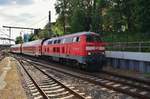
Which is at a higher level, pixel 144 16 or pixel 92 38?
pixel 144 16

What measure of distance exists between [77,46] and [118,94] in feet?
42.6

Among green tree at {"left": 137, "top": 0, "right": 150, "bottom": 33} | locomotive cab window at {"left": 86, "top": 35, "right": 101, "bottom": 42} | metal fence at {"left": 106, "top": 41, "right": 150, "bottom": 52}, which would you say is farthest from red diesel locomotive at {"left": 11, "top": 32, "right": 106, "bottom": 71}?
green tree at {"left": 137, "top": 0, "right": 150, "bottom": 33}

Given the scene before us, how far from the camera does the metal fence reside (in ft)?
88.8

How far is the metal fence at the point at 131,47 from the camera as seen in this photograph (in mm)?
27078

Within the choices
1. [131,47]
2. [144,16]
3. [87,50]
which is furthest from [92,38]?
[144,16]

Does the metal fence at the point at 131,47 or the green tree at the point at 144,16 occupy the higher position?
the green tree at the point at 144,16

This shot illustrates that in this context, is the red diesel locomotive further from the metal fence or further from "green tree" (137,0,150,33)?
"green tree" (137,0,150,33)

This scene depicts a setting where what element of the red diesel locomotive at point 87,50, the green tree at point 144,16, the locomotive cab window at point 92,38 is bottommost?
the red diesel locomotive at point 87,50

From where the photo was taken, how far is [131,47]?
29.0 metres

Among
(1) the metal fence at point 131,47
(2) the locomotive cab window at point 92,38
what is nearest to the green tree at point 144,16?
(1) the metal fence at point 131,47

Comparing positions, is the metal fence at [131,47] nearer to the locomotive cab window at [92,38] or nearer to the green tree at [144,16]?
the locomotive cab window at [92,38]

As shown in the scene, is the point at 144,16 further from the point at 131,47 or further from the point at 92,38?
the point at 92,38

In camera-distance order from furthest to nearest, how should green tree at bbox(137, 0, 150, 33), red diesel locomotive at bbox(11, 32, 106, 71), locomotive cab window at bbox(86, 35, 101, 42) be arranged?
green tree at bbox(137, 0, 150, 33) < locomotive cab window at bbox(86, 35, 101, 42) < red diesel locomotive at bbox(11, 32, 106, 71)

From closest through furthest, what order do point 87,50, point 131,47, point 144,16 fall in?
1. point 87,50
2. point 131,47
3. point 144,16
